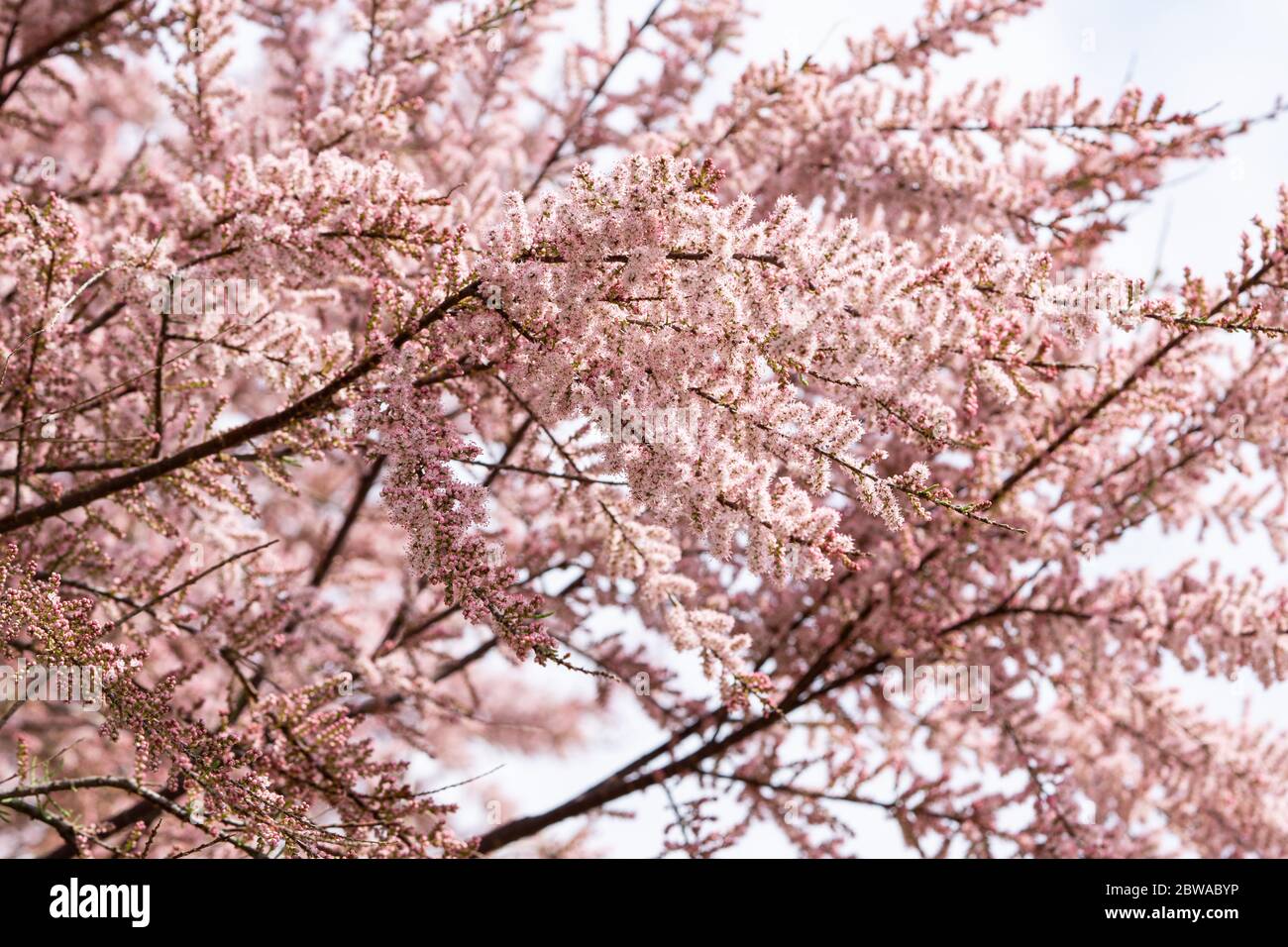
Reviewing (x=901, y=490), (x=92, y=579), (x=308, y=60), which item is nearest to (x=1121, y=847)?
(x=901, y=490)

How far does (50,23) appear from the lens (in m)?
5.23

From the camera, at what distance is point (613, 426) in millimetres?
2586

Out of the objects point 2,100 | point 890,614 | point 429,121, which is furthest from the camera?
point 429,121

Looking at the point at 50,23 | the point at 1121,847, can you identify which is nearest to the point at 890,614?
the point at 1121,847

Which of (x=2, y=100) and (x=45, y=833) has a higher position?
(x=2, y=100)

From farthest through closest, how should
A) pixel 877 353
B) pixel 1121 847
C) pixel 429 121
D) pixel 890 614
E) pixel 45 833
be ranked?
pixel 45 833 → pixel 429 121 → pixel 1121 847 → pixel 890 614 → pixel 877 353

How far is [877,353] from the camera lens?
94.7 inches

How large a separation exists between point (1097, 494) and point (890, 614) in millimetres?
1233

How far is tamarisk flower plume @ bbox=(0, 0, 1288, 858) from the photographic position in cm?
248

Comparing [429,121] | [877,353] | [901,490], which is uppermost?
[429,121]

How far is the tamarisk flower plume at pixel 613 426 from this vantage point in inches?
97.7
